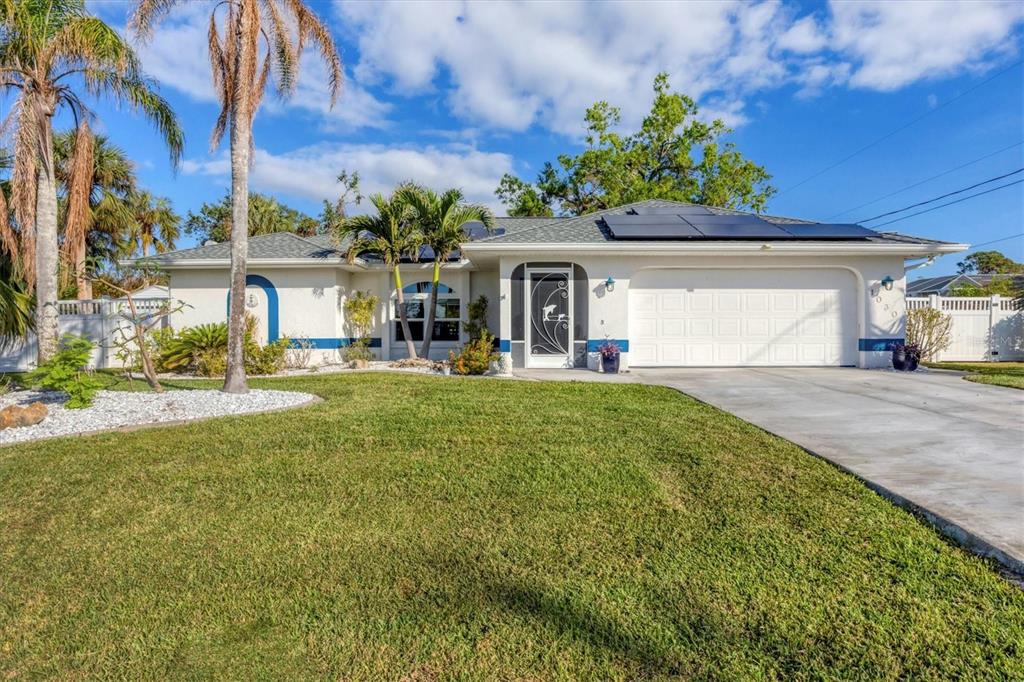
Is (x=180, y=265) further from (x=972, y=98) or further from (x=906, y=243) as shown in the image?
(x=972, y=98)


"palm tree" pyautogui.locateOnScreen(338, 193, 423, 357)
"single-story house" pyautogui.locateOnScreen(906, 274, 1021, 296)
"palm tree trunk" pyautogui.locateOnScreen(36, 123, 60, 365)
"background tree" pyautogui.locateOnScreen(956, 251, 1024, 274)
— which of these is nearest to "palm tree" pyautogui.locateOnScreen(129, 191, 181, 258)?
"palm tree" pyautogui.locateOnScreen(338, 193, 423, 357)

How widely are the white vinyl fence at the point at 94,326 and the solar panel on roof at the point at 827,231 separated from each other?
1760 cm

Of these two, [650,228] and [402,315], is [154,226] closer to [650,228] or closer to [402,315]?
[402,315]

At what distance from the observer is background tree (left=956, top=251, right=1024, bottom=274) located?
4731 centimetres

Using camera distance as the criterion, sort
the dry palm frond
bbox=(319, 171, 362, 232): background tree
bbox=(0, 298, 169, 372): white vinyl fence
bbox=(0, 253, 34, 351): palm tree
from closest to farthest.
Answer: bbox=(0, 253, 34, 351): palm tree → the dry palm frond → bbox=(0, 298, 169, 372): white vinyl fence → bbox=(319, 171, 362, 232): background tree

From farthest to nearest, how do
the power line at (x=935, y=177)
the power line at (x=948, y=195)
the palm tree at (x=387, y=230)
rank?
the power line at (x=935, y=177), the power line at (x=948, y=195), the palm tree at (x=387, y=230)

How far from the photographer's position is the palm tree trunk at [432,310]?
47.3 ft

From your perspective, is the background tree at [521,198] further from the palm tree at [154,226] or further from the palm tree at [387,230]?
the palm tree at [154,226]

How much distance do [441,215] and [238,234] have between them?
5.92m

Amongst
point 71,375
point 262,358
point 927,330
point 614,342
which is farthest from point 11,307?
point 927,330

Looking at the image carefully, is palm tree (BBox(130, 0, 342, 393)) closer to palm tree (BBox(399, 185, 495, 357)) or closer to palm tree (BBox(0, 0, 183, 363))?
palm tree (BBox(0, 0, 183, 363))

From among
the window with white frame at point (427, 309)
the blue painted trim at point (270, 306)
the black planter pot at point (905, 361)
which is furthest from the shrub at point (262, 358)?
the black planter pot at point (905, 361)

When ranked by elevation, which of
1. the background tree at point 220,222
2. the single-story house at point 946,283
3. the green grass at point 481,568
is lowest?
the green grass at point 481,568

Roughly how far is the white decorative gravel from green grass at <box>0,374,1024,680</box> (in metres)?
1.23
